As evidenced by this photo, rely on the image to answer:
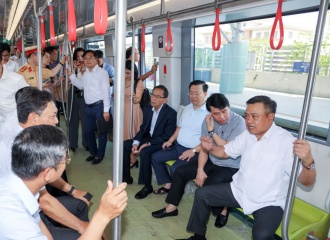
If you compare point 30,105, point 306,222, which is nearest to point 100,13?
point 30,105

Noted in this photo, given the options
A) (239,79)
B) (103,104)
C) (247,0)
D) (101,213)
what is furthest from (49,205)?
(239,79)

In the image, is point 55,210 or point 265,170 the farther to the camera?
point 265,170

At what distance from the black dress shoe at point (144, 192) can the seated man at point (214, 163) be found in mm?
433

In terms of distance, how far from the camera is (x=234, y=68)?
4102mm

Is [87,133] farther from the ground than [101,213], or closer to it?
closer to it

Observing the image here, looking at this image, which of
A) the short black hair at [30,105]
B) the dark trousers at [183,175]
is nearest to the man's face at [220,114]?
the dark trousers at [183,175]

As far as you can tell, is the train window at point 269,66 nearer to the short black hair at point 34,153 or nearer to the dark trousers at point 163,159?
the dark trousers at point 163,159

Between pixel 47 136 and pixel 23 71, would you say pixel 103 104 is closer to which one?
pixel 23 71

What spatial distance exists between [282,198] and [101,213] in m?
1.51

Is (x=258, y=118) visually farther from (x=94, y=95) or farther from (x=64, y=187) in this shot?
(x=94, y=95)

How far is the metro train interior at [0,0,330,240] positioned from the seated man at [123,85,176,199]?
0.22m

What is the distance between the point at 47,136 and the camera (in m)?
1.29

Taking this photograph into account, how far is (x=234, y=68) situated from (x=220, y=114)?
156cm

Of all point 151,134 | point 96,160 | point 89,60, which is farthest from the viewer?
point 96,160
